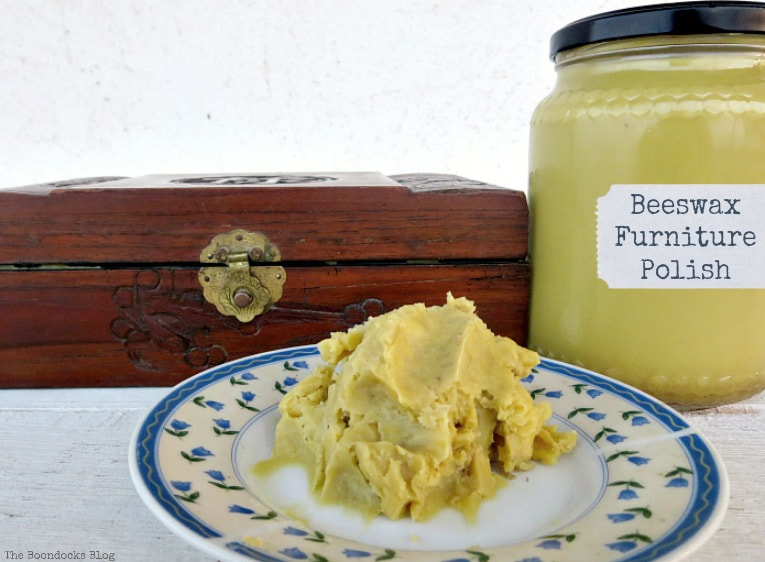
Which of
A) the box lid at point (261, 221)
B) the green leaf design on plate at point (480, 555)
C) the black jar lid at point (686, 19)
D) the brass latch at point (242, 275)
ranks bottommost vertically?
the green leaf design on plate at point (480, 555)

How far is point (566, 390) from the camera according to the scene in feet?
2.69

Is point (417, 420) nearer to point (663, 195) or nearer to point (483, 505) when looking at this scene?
point (483, 505)

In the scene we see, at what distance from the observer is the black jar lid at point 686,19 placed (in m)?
0.74

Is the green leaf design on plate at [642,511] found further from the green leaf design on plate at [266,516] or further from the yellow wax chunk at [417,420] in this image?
the green leaf design on plate at [266,516]

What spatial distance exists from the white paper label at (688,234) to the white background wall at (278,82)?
784 mm

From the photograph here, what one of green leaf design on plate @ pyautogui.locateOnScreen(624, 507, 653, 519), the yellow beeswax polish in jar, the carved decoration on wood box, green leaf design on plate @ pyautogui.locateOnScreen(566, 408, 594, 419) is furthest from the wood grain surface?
green leaf design on plate @ pyautogui.locateOnScreen(624, 507, 653, 519)

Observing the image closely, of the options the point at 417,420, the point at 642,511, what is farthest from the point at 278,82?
the point at 642,511

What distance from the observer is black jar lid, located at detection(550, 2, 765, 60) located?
29.2 inches

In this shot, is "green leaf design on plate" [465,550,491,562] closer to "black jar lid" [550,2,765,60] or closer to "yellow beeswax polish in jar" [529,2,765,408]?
"yellow beeswax polish in jar" [529,2,765,408]

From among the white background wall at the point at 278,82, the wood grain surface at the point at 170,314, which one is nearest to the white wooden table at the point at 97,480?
the wood grain surface at the point at 170,314

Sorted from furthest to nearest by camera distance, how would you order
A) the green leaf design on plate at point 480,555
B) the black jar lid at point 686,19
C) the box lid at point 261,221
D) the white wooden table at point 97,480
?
the box lid at point 261,221, the black jar lid at point 686,19, the white wooden table at point 97,480, the green leaf design on plate at point 480,555

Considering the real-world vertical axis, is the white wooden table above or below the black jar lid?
below

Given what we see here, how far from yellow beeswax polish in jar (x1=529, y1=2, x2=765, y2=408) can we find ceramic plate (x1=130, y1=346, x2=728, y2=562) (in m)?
0.13

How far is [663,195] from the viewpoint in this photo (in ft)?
2.68
